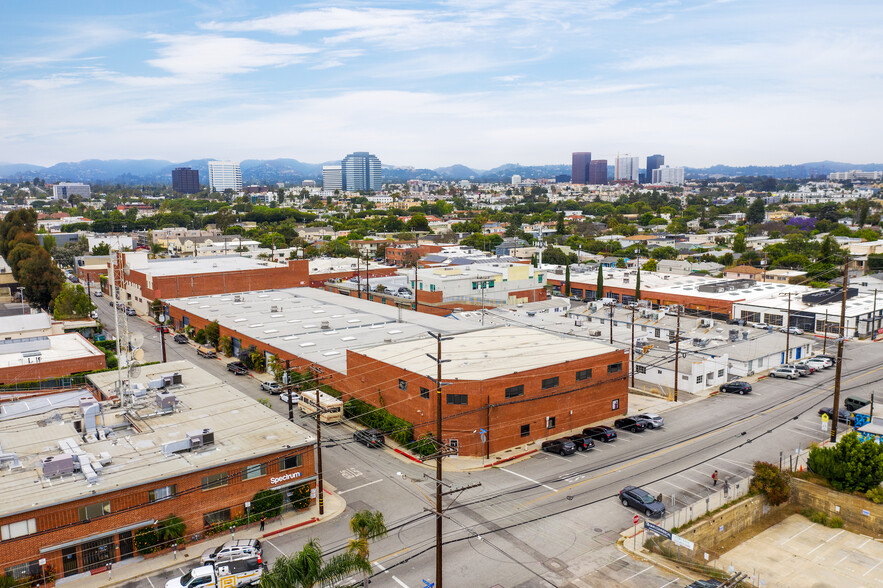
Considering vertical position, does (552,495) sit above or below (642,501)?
below

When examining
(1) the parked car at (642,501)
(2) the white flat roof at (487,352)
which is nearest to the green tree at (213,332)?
(2) the white flat roof at (487,352)

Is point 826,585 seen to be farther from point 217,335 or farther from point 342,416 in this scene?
point 217,335

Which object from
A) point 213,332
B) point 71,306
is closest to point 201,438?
point 213,332

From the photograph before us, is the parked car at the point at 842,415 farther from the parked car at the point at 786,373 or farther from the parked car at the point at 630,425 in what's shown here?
the parked car at the point at 630,425

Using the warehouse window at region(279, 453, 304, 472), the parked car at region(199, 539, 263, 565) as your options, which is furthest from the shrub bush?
the parked car at region(199, 539, 263, 565)

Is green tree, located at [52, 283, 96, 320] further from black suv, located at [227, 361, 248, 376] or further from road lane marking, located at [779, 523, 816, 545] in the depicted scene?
road lane marking, located at [779, 523, 816, 545]

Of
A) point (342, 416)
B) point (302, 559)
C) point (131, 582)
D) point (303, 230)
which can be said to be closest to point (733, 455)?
point (342, 416)

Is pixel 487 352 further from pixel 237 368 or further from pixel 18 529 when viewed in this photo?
pixel 18 529
